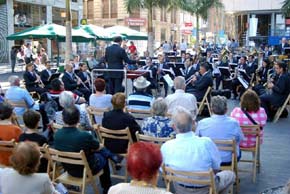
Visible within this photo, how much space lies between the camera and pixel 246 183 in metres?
5.98

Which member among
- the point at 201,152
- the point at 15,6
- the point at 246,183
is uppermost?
the point at 15,6

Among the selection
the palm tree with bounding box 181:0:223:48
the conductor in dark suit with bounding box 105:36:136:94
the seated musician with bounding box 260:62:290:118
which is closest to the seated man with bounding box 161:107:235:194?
the seated musician with bounding box 260:62:290:118

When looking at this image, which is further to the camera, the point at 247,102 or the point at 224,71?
the point at 224,71

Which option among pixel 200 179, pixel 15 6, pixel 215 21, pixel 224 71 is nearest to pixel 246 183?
pixel 200 179

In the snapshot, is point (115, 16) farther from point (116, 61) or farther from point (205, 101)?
point (205, 101)

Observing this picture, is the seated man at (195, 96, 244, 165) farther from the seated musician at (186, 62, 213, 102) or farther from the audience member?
the seated musician at (186, 62, 213, 102)

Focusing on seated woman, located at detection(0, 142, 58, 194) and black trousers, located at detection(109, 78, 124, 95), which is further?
black trousers, located at detection(109, 78, 124, 95)

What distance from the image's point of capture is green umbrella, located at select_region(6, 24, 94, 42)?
16.8m

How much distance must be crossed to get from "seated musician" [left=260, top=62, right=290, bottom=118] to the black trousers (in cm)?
370

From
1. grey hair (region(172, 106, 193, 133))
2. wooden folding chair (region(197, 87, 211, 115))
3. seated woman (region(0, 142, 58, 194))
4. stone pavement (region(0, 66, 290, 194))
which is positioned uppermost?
grey hair (region(172, 106, 193, 133))

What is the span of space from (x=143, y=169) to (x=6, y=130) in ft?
9.58

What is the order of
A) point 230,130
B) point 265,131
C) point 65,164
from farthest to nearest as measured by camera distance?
point 265,131 < point 230,130 < point 65,164

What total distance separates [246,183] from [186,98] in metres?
2.16

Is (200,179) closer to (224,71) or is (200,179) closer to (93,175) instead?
(93,175)
